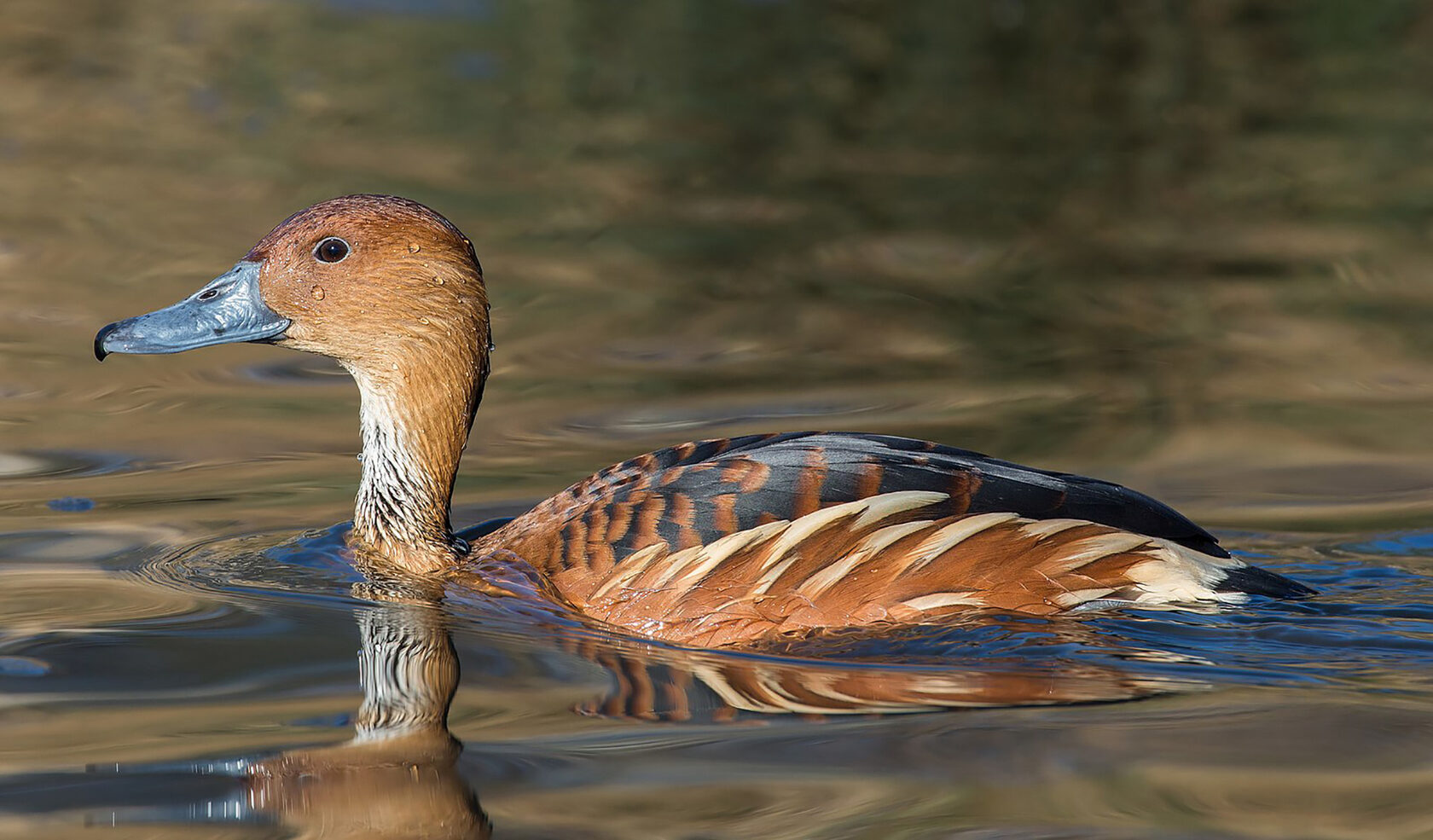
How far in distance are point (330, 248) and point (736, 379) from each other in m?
2.92

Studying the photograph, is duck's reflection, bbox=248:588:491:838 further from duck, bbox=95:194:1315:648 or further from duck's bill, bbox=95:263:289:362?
duck's bill, bbox=95:263:289:362

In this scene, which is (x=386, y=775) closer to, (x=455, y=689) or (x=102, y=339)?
(x=455, y=689)

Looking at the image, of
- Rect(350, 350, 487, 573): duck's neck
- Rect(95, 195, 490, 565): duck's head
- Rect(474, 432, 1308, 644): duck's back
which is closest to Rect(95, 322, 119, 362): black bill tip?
Rect(95, 195, 490, 565): duck's head

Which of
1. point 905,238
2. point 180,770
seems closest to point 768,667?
point 180,770

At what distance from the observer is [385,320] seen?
714cm

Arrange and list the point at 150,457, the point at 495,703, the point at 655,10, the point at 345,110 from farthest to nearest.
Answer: the point at 655,10, the point at 345,110, the point at 150,457, the point at 495,703

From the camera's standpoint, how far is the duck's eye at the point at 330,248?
7.14 meters

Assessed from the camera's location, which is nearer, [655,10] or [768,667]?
[768,667]

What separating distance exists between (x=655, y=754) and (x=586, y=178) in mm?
8990

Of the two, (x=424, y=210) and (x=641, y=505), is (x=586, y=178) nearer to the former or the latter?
(x=424, y=210)

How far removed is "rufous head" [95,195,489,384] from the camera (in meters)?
7.12

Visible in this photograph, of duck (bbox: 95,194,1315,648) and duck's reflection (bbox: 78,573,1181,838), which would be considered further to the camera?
duck (bbox: 95,194,1315,648)

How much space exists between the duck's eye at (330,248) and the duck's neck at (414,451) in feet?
1.50

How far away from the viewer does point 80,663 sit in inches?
238
